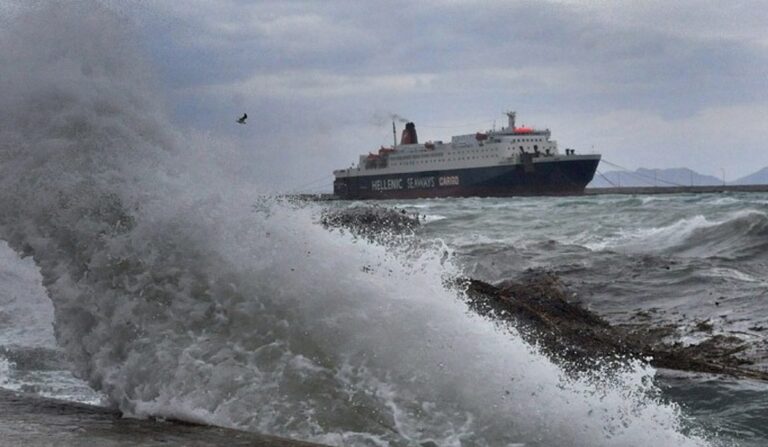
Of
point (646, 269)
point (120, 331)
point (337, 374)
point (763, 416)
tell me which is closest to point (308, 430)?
point (337, 374)

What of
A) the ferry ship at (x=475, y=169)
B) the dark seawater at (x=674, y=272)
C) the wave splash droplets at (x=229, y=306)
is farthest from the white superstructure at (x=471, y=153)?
the wave splash droplets at (x=229, y=306)

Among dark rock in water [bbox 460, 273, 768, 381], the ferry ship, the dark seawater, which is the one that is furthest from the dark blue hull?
dark rock in water [bbox 460, 273, 768, 381]

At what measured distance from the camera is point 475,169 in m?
83.6

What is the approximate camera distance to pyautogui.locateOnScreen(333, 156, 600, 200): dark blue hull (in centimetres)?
7981

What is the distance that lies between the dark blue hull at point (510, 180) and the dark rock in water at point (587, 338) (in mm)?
68688

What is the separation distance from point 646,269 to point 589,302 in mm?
3103

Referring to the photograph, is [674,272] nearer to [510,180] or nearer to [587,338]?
[587,338]

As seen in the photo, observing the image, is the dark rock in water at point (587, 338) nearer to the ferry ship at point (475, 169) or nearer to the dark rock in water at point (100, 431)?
the dark rock in water at point (100, 431)

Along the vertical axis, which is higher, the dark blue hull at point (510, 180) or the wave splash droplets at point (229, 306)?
the dark blue hull at point (510, 180)

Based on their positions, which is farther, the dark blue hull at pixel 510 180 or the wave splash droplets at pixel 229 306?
the dark blue hull at pixel 510 180

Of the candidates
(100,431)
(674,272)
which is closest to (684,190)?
(674,272)

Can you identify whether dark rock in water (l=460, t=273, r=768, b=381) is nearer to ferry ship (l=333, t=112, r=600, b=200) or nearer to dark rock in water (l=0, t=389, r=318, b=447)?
dark rock in water (l=0, t=389, r=318, b=447)

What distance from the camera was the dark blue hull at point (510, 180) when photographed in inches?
3142

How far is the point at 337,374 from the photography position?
5.50 meters
